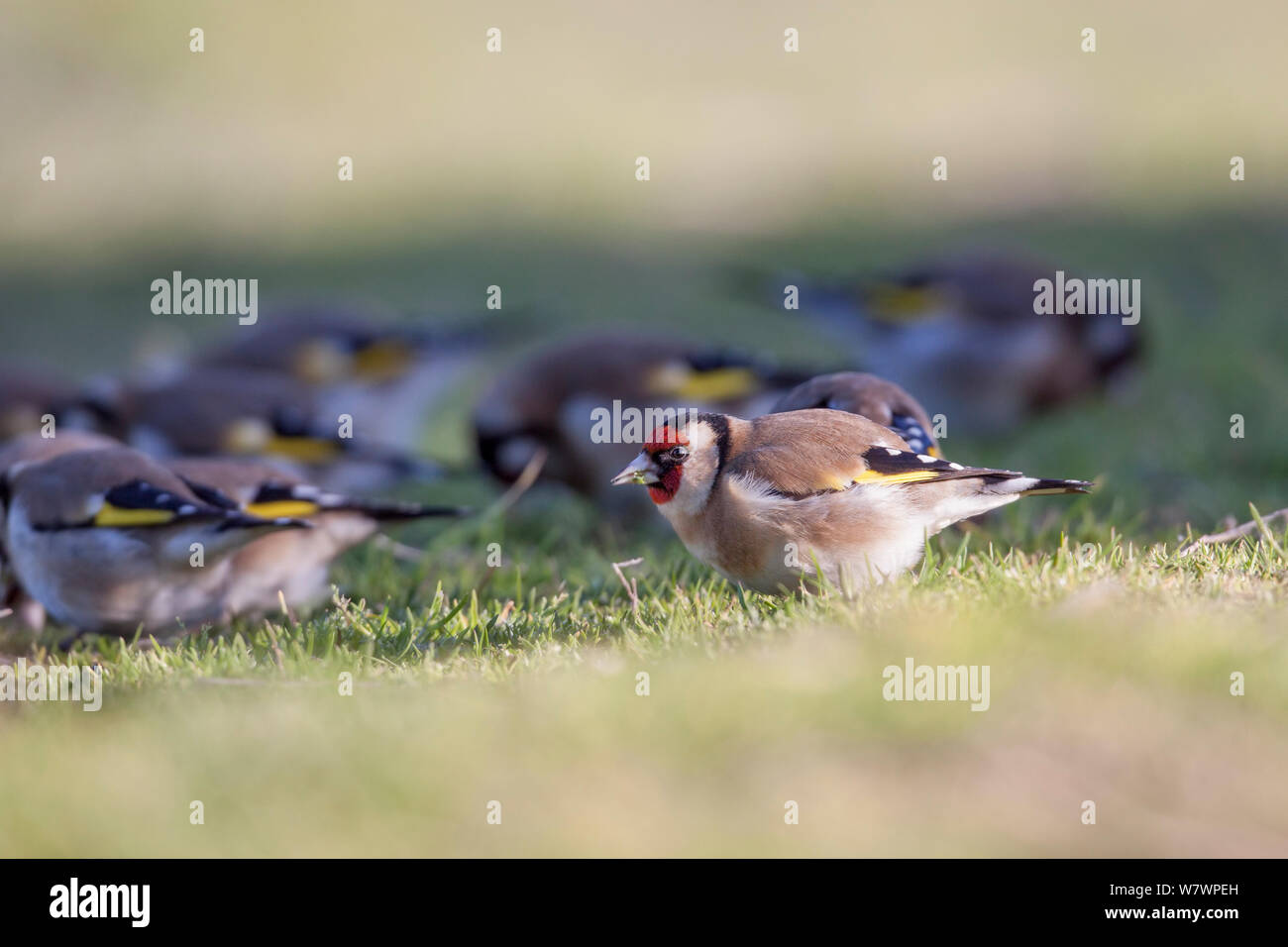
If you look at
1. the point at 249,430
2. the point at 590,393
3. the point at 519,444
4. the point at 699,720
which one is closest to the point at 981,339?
the point at 590,393

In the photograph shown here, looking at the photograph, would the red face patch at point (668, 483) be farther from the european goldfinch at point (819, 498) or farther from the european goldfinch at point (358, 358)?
the european goldfinch at point (358, 358)

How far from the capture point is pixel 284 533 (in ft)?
16.7

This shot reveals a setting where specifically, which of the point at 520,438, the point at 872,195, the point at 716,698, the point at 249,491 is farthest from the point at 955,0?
the point at 716,698

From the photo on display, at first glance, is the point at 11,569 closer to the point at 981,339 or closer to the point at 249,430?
the point at 249,430

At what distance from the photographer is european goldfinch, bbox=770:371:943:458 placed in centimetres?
466

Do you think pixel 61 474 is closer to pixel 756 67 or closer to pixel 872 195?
pixel 872 195

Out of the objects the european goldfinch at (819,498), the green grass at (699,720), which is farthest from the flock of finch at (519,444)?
the green grass at (699,720)

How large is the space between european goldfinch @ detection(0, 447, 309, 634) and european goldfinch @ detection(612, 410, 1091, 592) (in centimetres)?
146

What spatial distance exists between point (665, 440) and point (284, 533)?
5.21 ft

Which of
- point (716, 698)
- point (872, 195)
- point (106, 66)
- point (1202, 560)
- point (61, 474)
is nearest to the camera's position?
point (716, 698)

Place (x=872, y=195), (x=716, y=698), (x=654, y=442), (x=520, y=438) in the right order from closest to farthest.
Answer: (x=716, y=698)
(x=654, y=442)
(x=520, y=438)
(x=872, y=195)

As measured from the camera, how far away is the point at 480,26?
1627 cm

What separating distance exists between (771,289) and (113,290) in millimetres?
6980

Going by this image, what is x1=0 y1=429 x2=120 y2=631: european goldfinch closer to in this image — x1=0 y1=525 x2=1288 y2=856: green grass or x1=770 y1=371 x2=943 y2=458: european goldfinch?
x1=0 y1=525 x2=1288 y2=856: green grass
